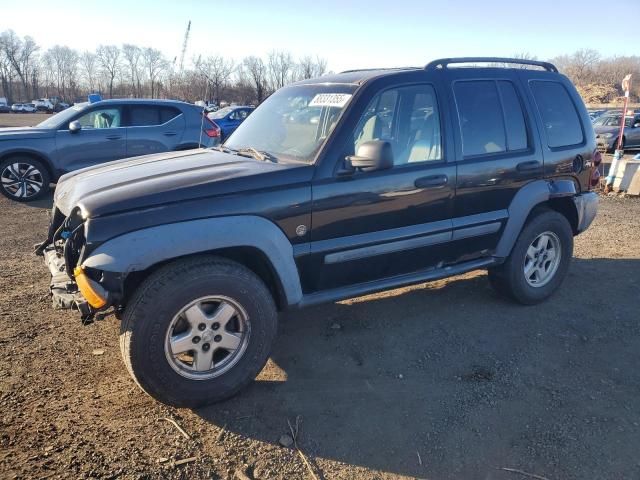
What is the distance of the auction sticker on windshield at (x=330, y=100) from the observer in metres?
3.42

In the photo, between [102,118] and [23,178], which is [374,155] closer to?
[102,118]

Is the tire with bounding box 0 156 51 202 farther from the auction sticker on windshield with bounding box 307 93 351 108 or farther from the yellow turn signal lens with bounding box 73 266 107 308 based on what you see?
the yellow turn signal lens with bounding box 73 266 107 308

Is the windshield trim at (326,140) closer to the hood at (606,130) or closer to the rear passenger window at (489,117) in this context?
the rear passenger window at (489,117)

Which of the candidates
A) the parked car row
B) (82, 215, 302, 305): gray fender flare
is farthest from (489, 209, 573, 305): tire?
the parked car row

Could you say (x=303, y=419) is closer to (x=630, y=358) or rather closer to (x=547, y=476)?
(x=547, y=476)

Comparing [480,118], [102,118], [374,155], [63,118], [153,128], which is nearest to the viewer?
[374,155]

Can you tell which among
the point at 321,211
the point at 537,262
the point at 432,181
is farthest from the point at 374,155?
the point at 537,262

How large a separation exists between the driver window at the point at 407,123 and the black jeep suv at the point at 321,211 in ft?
0.04

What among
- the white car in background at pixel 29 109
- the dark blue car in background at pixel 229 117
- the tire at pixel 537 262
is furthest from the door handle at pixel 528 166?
the white car in background at pixel 29 109

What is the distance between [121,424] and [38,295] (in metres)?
2.27

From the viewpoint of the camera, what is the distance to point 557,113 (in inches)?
173

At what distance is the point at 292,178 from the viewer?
3072 millimetres

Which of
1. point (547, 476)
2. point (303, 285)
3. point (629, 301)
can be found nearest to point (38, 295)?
point (303, 285)

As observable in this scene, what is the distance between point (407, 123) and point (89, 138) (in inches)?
277
